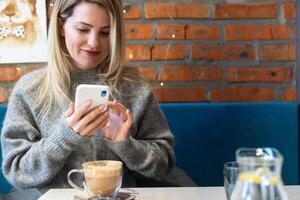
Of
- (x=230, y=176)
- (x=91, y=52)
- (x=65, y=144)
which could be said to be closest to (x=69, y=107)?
(x=65, y=144)

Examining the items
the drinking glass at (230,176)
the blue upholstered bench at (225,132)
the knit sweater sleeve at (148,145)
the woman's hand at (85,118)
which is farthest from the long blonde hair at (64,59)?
the drinking glass at (230,176)

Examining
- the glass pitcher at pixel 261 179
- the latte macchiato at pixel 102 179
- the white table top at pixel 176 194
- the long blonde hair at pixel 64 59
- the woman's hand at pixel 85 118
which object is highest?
the long blonde hair at pixel 64 59

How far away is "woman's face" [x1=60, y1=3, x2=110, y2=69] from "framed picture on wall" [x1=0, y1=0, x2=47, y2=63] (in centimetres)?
47

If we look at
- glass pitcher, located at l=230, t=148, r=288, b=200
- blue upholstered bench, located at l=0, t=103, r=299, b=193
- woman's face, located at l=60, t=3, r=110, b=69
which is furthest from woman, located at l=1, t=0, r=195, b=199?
glass pitcher, located at l=230, t=148, r=288, b=200

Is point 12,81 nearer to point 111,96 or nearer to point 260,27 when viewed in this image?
point 111,96

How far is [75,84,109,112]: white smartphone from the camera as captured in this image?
1076 mm

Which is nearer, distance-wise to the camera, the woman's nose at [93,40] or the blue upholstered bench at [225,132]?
the woman's nose at [93,40]

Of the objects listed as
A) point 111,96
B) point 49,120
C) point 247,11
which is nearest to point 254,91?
point 247,11

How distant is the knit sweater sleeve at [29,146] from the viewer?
1.18 m

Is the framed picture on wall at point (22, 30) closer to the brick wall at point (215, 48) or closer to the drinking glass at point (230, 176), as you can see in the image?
the brick wall at point (215, 48)

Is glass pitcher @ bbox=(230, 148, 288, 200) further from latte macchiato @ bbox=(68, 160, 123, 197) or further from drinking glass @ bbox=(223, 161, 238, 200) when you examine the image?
latte macchiato @ bbox=(68, 160, 123, 197)

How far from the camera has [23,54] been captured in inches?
73.5

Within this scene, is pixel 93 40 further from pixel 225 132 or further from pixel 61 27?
pixel 225 132

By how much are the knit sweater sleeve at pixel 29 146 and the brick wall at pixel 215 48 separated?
60cm
